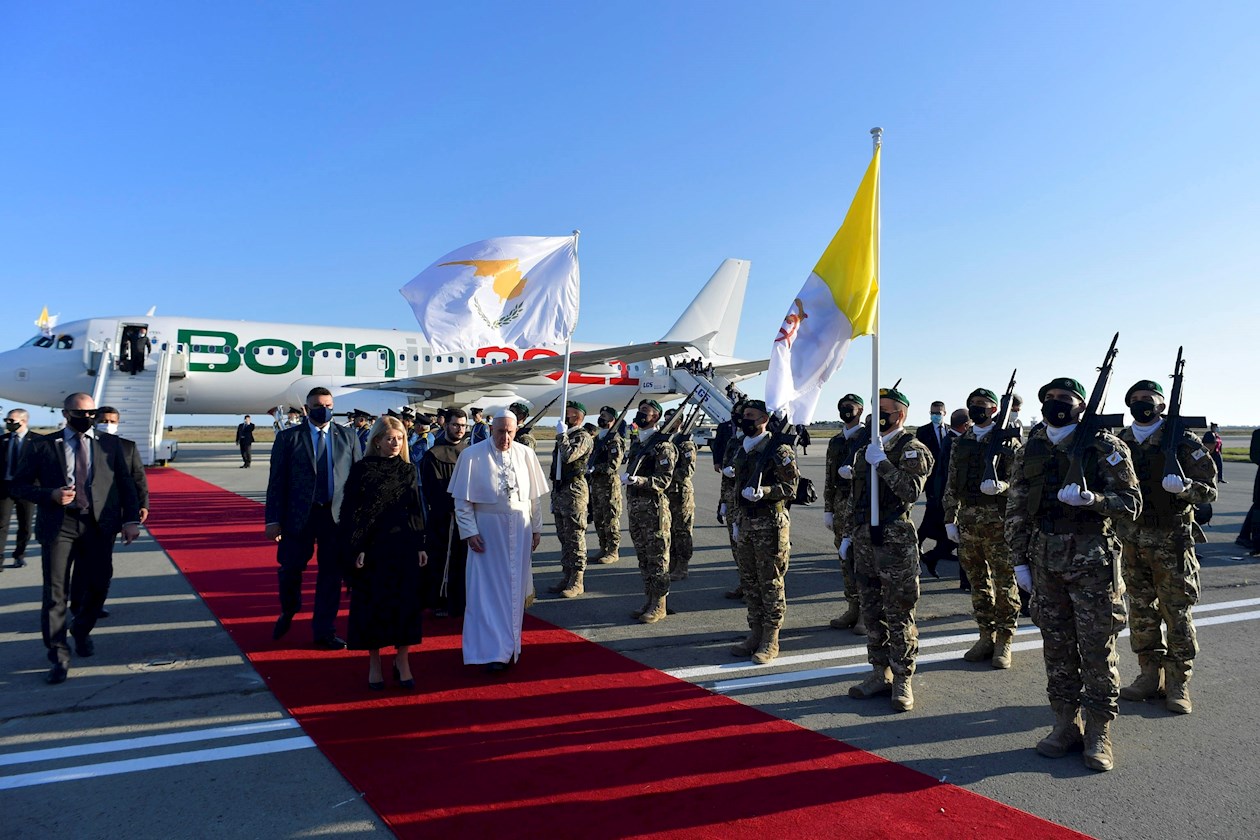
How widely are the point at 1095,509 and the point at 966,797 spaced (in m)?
1.64

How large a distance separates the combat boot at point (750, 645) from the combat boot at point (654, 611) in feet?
3.51

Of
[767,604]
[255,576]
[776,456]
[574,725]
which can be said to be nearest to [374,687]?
[574,725]

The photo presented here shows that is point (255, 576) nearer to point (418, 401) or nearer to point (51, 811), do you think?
point (51, 811)

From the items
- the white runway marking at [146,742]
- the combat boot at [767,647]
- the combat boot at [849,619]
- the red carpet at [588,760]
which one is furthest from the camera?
the combat boot at [849,619]

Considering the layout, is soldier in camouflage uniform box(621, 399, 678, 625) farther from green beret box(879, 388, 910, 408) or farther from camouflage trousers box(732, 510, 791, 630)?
green beret box(879, 388, 910, 408)

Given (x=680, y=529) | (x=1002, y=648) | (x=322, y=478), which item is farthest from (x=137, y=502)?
(x=1002, y=648)

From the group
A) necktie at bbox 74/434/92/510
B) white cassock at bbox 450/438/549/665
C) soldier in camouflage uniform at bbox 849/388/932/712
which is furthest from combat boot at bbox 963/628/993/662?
necktie at bbox 74/434/92/510

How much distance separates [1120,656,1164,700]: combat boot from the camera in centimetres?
462

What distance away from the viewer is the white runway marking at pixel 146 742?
3770mm

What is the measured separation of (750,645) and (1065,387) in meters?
2.88

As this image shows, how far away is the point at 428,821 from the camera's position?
3.13 m

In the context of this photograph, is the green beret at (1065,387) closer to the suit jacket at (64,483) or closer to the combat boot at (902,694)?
the combat boot at (902,694)

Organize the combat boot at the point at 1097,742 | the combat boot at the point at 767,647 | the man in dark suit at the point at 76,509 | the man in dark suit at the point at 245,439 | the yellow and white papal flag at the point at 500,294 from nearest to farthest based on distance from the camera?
the combat boot at the point at 1097,742
the man in dark suit at the point at 76,509
the combat boot at the point at 767,647
the yellow and white papal flag at the point at 500,294
the man in dark suit at the point at 245,439

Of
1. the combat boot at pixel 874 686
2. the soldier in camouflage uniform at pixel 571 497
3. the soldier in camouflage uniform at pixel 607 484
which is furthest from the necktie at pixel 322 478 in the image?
the combat boot at pixel 874 686
